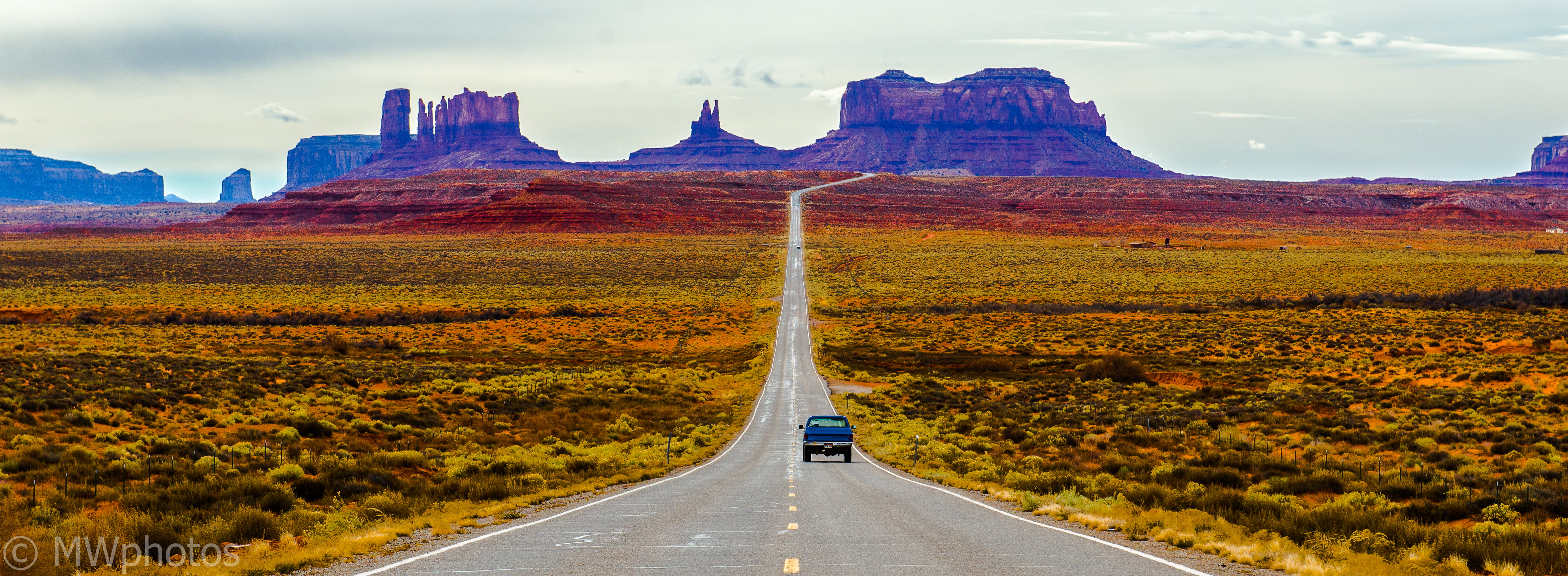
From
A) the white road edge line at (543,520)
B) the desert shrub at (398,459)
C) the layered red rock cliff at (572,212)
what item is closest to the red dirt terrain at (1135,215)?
the layered red rock cliff at (572,212)

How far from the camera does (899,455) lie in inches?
1058

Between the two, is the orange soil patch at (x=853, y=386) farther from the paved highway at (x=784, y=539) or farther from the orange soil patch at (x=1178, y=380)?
the paved highway at (x=784, y=539)

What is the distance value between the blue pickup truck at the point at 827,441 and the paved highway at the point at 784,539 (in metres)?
5.54

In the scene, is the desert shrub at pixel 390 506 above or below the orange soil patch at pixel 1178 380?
above

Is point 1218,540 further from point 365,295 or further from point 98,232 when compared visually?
point 98,232

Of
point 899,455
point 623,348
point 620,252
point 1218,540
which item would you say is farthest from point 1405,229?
point 1218,540

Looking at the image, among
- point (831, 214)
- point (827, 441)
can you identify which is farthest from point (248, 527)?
point (831, 214)

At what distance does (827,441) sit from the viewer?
25656mm

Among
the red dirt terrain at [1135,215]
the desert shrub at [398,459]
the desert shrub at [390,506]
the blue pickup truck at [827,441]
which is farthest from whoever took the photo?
the red dirt terrain at [1135,215]

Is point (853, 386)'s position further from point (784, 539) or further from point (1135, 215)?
point (1135, 215)


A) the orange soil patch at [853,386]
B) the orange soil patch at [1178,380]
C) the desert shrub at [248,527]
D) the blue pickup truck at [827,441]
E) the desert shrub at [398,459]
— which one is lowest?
the orange soil patch at [853,386]

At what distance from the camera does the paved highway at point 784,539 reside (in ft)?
32.6

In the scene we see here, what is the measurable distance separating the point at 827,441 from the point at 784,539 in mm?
14223

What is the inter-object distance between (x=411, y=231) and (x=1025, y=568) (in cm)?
17990
